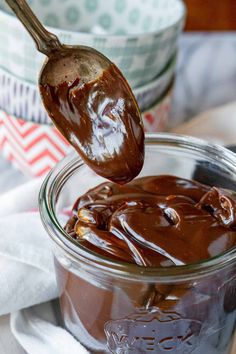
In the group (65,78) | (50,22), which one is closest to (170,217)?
(65,78)

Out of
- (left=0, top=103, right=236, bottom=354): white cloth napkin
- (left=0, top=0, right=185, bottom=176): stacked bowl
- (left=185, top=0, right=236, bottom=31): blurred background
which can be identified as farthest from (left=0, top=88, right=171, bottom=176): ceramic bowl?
(left=185, top=0, right=236, bottom=31): blurred background

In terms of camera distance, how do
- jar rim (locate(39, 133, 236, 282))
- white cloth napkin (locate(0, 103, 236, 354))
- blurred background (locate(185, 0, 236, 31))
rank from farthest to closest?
blurred background (locate(185, 0, 236, 31))
white cloth napkin (locate(0, 103, 236, 354))
jar rim (locate(39, 133, 236, 282))

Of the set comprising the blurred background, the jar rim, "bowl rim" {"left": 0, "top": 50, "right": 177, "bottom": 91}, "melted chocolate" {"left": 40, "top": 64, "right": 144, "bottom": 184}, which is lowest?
the blurred background

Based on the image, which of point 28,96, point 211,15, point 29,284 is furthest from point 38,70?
point 211,15

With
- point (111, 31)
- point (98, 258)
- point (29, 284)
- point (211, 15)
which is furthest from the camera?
point (211, 15)

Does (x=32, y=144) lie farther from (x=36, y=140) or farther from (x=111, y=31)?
(x=111, y=31)

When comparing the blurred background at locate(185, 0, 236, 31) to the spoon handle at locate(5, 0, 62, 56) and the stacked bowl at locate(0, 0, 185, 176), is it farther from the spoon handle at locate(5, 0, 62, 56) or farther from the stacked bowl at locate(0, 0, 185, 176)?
the spoon handle at locate(5, 0, 62, 56)

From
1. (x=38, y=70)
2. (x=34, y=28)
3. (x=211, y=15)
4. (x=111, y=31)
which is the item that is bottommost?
(x=211, y=15)
